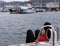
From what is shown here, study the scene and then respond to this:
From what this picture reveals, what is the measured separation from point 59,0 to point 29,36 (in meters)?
126

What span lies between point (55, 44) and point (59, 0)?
128 metres

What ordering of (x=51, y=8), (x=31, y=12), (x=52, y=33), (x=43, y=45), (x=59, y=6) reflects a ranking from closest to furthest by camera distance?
(x=52, y=33) → (x=43, y=45) → (x=31, y=12) → (x=51, y=8) → (x=59, y=6)

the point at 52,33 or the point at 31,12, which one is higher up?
the point at 52,33

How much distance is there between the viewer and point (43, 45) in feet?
28.0

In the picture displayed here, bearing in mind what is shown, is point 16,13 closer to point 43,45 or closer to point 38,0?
point 38,0

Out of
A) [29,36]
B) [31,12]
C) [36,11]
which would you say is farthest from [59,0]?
[29,36]

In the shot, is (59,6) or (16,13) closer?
(16,13)

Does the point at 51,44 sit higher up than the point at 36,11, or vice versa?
the point at 51,44

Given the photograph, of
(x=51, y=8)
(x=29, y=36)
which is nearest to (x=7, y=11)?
(x=51, y=8)

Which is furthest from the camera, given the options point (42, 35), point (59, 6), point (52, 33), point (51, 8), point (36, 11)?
point (59, 6)

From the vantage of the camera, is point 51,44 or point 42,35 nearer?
point 51,44

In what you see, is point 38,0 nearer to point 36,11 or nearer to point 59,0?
point 59,0

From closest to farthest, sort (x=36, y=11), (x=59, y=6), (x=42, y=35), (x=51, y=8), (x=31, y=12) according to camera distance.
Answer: (x=42, y=35)
(x=31, y=12)
(x=36, y=11)
(x=51, y=8)
(x=59, y=6)

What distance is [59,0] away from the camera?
443ft
